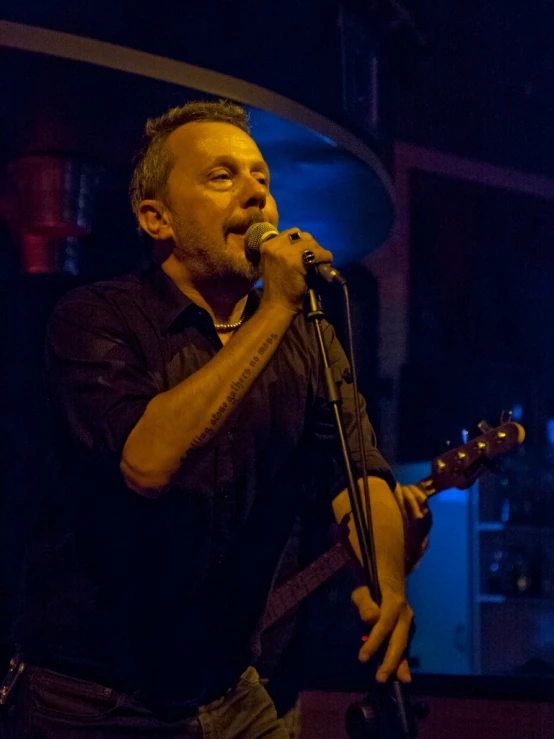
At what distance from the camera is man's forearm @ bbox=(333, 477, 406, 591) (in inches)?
73.5

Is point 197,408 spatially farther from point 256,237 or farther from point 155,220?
point 155,220

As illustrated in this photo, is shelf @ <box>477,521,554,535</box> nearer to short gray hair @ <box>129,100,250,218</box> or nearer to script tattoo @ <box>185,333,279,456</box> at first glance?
short gray hair @ <box>129,100,250,218</box>

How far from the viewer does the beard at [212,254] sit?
2.07 metres

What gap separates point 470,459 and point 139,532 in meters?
1.95

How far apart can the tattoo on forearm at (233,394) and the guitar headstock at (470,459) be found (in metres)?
1.99

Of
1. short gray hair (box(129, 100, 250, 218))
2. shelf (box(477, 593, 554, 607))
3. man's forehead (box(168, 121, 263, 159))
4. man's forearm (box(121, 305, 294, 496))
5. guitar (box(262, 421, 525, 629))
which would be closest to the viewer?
man's forearm (box(121, 305, 294, 496))

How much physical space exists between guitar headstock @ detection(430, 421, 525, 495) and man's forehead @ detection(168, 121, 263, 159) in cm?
170

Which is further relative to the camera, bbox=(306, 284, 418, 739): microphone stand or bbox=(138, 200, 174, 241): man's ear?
bbox=(138, 200, 174, 241): man's ear

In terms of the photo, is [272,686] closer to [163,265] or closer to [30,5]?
[163,265]

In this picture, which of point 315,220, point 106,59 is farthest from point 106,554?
point 315,220

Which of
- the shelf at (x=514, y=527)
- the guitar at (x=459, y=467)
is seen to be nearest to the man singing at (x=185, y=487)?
the guitar at (x=459, y=467)

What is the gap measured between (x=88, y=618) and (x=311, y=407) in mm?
646

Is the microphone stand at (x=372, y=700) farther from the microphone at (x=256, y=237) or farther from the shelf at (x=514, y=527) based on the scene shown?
the shelf at (x=514, y=527)

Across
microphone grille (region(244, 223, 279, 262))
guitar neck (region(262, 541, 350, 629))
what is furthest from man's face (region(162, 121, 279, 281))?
guitar neck (region(262, 541, 350, 629))
